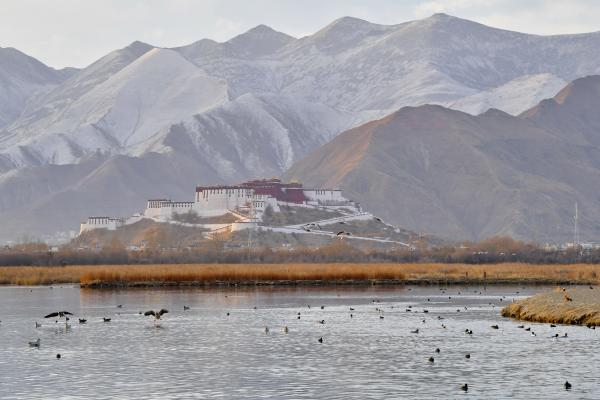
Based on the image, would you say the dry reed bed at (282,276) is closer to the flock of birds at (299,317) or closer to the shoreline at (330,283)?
the shoreline at (330,283)

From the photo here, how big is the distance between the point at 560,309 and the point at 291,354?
21443mm

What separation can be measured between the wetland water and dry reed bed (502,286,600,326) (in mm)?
1665

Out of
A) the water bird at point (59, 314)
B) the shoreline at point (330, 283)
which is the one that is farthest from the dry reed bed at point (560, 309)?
the shoreline at point (330, 283)

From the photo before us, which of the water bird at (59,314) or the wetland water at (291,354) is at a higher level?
the water bird at (59,314)

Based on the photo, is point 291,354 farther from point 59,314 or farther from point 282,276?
point 282,276

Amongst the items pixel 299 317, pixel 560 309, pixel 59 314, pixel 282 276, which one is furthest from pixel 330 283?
pixel 560 309

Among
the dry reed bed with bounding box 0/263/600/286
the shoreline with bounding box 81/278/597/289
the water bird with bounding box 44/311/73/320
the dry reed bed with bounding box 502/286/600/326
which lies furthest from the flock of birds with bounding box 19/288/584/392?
the dry reed bed with bounding box 0/263/600/286

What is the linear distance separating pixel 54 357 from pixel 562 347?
24902 millimetres

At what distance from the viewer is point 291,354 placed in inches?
2472

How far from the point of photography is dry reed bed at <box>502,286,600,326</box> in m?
74.4

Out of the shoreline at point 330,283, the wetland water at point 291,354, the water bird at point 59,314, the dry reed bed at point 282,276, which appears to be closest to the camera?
the wetland water at point 291,354

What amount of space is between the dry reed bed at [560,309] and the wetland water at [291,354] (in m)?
1.67

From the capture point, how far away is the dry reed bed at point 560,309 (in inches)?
2931

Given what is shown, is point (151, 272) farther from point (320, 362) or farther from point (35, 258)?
point (320, 362)
